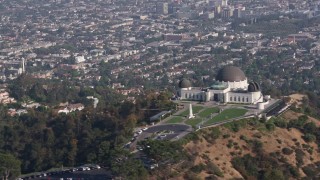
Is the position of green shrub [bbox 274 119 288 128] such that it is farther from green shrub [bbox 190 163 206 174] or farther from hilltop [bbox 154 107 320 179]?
green shrub [bbox 190 163 206 174]

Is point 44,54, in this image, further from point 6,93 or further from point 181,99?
point 181,99

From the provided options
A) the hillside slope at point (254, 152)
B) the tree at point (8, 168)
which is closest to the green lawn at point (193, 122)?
the hillside slope at point (254, 152)

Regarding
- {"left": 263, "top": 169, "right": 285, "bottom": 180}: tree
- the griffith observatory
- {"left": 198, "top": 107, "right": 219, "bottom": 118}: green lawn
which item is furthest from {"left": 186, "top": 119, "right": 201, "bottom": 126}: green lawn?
{"left": 263, "top": 169, "right": 285, "bottom": 180}: tree

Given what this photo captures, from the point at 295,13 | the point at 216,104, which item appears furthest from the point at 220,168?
the point at 295,13

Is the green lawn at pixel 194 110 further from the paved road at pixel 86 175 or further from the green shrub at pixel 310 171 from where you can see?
the paved road at pixel 86 175

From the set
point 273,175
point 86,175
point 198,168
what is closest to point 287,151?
point 273,175

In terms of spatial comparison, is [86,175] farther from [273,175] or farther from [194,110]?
[194,110]

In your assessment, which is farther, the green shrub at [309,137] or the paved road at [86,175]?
the green shrub at [309,137]
